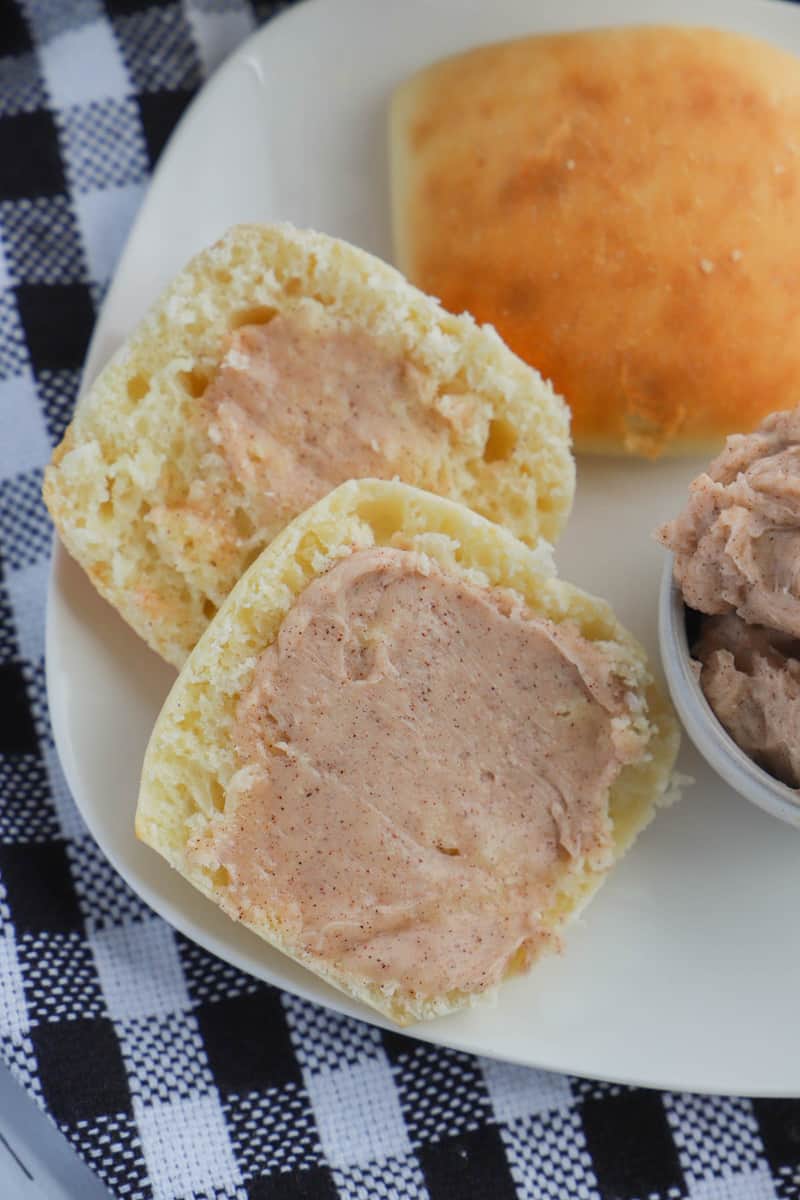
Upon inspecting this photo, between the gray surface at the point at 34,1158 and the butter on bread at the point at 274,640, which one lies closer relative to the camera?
the butter on bread at the point at 274,640

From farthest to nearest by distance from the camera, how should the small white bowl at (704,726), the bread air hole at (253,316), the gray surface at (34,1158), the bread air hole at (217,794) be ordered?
the gray surface at (34,1158), the bread air hole at (253,316), the bread air hole at (217,794), the small white bowl at (704,726)

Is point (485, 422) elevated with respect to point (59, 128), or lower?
lower

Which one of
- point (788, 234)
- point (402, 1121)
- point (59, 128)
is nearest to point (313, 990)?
point (402, 1121)

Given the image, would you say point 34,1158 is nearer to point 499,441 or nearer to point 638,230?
point 499,441

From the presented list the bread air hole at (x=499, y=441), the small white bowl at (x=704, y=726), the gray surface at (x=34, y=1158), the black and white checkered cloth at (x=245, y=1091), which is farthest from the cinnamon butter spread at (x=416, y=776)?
the gray surface at (x=34, y=1158)

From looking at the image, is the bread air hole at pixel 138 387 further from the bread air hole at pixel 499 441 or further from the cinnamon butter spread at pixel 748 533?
the cinnamon butter spread at pixel 748 533

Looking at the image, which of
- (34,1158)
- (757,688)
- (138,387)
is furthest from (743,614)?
(34,1158)

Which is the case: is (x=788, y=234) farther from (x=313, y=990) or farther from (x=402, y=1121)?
(x=402, y=1121)

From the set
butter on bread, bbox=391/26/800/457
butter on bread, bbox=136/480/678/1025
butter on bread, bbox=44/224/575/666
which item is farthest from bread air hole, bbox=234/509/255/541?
butter on bread, bbox=391/26/800/457
